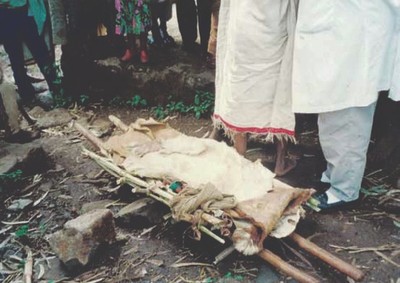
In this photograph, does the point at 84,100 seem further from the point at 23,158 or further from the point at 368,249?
the point at 368,249

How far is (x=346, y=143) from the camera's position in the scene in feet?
11.4

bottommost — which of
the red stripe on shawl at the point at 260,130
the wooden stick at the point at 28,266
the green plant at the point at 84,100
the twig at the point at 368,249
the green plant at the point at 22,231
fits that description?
the green plant at the point at 22,231

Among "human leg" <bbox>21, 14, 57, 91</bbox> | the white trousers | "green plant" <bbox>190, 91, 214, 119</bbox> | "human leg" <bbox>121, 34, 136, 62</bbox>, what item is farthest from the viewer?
"human leg" <bbox>21, 14, 57, 91</bbox>

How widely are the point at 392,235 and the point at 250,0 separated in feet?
6.61

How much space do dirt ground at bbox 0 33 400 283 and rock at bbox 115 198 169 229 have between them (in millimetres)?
37

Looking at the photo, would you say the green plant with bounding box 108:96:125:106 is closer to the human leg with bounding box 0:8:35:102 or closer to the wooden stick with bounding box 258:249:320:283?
the human leg with bounding box 0:8:35:102

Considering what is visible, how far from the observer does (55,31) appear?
6137 millimetres

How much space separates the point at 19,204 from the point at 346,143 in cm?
282

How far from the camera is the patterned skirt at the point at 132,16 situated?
5711 mm

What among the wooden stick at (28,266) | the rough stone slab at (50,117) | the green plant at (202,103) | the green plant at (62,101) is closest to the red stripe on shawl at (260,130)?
the green plant at (202,103)

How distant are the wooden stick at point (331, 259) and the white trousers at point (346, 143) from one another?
0.71 m

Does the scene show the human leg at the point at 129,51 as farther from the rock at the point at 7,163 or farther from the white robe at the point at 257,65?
the white robe at the point at 257,65

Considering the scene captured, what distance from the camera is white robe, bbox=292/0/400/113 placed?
3158 mm

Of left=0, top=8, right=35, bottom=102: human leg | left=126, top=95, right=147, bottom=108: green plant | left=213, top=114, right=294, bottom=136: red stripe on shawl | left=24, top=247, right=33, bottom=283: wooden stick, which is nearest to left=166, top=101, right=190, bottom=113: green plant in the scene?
left=126, top=95, right=147, bottom=108: green plant
